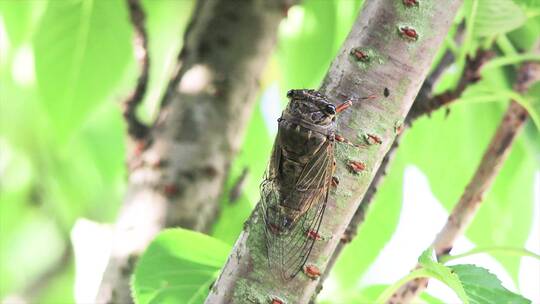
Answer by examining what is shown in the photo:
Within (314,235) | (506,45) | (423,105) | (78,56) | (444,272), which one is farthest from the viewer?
(78,56)

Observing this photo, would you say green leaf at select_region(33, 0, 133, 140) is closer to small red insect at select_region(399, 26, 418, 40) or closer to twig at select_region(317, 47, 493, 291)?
twig at select_region(317, 47, 493, 291)

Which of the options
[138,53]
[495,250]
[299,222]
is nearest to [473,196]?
[495,250]

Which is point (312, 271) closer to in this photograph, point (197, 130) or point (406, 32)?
point (406, 32)

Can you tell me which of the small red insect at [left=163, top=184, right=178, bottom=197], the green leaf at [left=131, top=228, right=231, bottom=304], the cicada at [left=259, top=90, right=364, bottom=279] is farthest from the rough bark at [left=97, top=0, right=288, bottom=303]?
the cicada at [left=259, top=90, right=364, bottom=279]

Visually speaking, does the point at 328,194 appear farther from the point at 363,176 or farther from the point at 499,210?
the point at 499,210

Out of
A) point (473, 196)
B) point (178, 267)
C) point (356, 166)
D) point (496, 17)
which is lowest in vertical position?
point (178, 267)

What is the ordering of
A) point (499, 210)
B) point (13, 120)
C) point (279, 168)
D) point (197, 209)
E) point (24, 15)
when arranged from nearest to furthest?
1. point (279, 168)
2. point (197, 209)
3. point (499, 210)
4. point (24, 15)
5. point (13, 120)

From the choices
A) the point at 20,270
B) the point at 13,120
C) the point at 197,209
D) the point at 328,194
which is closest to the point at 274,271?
the point at 328,194
